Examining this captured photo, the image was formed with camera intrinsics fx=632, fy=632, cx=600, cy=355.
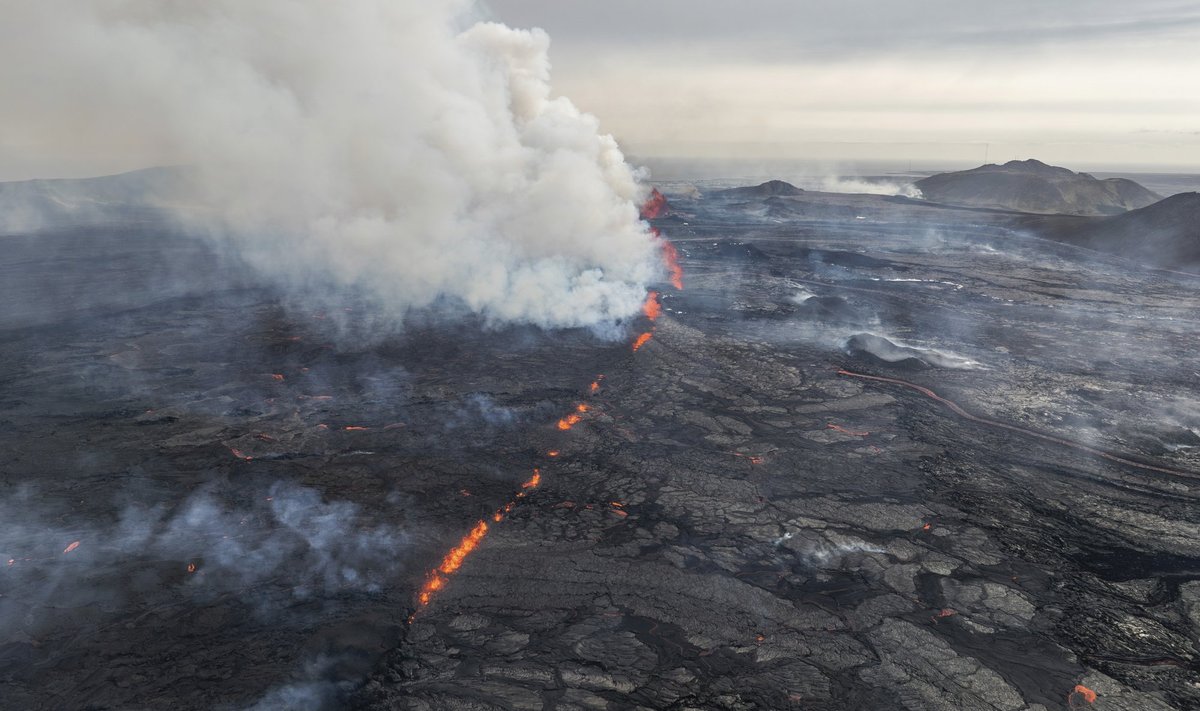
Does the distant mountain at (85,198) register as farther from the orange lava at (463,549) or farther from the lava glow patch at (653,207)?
the orange lava at (463,549)

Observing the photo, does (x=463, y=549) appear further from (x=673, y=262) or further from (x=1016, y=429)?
(x=673, y=262)

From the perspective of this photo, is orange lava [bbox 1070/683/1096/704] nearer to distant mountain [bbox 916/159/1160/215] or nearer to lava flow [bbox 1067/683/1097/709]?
lava flow [bbox 1067/683/1097/709]

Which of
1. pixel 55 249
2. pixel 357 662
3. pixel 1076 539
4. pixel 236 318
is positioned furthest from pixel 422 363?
pixel 55 249

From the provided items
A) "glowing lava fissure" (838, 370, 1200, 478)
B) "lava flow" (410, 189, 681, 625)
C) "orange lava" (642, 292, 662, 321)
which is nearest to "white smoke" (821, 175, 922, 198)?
"orange lava" (642, 292, 662, 321)

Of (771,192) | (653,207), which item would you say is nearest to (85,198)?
(653,207)

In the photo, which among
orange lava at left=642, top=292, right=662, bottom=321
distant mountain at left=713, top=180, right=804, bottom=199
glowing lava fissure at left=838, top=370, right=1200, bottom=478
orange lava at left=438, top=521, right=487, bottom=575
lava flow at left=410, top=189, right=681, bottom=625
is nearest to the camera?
lava flow at left=410, top=189, right=681, bottom=625

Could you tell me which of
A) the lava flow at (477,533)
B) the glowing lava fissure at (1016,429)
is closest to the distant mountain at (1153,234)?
the glowing lava fissure at (1016,429)
